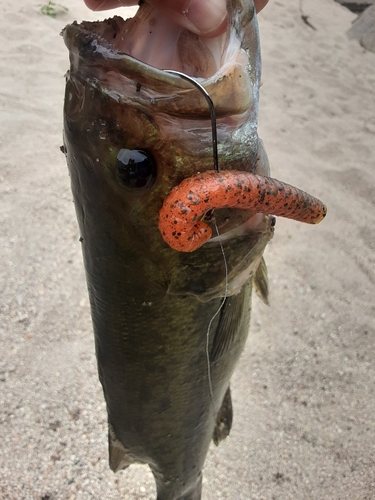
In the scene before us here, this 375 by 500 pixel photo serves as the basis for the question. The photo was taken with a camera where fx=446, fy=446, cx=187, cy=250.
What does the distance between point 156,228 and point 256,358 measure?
231 centimetres

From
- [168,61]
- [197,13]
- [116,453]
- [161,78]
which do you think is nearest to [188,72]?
[168,61]

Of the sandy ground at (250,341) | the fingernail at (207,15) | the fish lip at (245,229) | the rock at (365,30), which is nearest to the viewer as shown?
the fingernail at (207,15)

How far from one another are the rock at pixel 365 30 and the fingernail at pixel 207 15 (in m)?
7.28

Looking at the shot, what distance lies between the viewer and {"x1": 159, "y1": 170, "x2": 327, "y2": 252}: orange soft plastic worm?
2.99 ft

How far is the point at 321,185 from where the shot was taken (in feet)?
14.6

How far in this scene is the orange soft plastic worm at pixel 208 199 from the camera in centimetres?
91

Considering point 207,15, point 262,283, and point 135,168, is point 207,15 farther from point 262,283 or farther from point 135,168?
point 262,283

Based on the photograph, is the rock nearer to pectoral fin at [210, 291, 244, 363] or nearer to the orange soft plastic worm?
pectoral fin at [210, 291, 244, 363]

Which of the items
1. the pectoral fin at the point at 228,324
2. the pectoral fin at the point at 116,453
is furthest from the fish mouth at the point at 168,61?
the pectoral fin at the point at 116,453

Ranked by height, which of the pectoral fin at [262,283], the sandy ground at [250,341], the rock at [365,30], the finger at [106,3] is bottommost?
the sandy ground at [250,341]

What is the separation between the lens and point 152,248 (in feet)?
3.64

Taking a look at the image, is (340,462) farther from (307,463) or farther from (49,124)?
(49,124)

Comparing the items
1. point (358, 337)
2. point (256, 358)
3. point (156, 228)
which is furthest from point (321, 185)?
point (156, 228)

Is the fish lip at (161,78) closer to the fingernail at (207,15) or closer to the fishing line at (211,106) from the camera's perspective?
the fishing line at (211,106)
